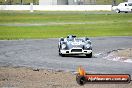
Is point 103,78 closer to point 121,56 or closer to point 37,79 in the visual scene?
point 37,79

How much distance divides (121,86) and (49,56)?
988 cm

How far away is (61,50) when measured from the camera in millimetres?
22234

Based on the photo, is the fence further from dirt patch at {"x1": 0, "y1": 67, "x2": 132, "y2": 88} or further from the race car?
dirt patch at {"x1": 0, "y1": 67, "x2": 132, "y2": 88}

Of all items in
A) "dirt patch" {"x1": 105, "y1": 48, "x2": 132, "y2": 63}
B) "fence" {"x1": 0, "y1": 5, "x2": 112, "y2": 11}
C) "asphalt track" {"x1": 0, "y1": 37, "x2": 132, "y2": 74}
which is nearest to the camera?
"asphalt track" {"x1": 0, "y1": 37, "x2": 132, "y2": 74}

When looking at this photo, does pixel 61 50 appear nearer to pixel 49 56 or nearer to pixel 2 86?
pixel 49 56

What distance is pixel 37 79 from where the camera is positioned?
14.5 metres

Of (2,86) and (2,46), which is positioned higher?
(2,86)

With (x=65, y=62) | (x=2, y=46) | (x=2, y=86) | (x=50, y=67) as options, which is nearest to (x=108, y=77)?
(x=2, y=86)

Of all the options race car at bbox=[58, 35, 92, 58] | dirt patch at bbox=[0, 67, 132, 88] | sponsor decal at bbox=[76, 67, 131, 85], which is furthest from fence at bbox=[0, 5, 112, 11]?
sponsor decal at bbox=[76, 67, 131, 85]

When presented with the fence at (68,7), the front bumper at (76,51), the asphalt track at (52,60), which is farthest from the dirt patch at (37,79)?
the fence at (68,7)

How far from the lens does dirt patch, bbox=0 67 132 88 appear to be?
13.1 metres

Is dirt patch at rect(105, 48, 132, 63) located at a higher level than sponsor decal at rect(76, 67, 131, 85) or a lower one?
lower

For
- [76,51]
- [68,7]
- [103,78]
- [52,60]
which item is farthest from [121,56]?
[68,7]

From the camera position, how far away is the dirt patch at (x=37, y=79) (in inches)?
516
